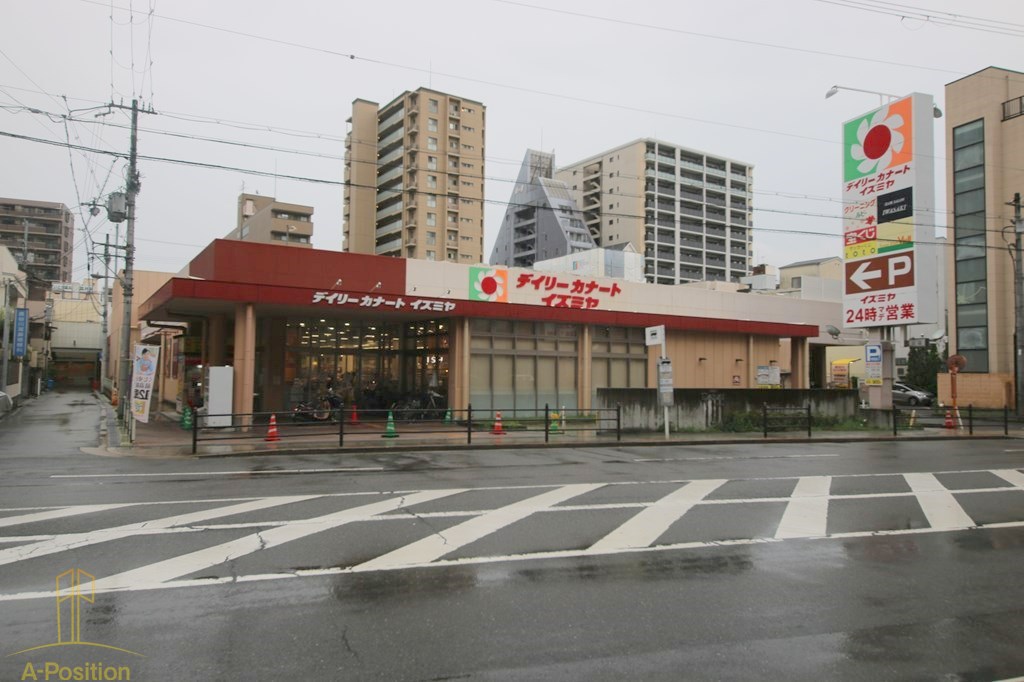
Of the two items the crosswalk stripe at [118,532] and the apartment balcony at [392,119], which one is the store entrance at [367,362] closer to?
the crosswalk stripe at [118,532]

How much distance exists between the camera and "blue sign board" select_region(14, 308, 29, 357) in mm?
36688

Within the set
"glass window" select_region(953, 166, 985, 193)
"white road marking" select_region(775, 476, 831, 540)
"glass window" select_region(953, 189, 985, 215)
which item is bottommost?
"white road marking" select_region(775, 476, 831, 540)

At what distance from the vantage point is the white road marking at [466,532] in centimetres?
655

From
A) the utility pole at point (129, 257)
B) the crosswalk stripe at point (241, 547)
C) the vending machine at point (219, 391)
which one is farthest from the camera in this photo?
the utility pole at point (129, 257)

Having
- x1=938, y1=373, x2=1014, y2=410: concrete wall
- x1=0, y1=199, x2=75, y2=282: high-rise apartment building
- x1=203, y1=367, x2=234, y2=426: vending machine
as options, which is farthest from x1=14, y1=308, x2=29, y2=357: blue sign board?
x1=0, y1=199, x2=75, y2=282: high-rise apartment building

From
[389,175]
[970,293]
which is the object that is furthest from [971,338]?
[389,175]

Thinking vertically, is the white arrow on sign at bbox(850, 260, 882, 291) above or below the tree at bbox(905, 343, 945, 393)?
above

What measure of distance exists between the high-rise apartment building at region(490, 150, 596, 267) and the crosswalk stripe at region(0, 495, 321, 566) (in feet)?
255

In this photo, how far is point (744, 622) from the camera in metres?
5.05

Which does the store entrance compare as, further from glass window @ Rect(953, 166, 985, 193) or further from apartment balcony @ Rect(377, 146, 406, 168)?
apartment balcony @ Rect(377, 146, 406, 168)

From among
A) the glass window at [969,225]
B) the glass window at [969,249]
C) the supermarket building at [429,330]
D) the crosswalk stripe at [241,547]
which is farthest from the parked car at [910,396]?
the crosswalk stripe at [241,547]

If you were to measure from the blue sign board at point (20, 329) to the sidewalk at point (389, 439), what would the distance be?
1887cm

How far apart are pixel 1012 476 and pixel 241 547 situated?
14.3 metres

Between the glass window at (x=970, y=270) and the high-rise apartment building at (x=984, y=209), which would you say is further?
the glass window at (x=970, y=270)
